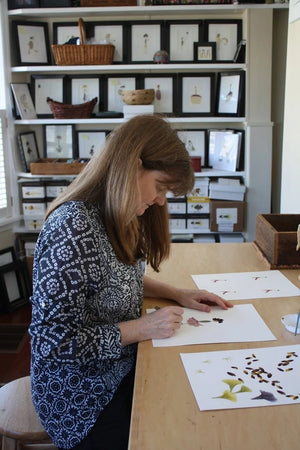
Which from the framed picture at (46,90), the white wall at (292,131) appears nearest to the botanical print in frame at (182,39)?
the framed picture at (46,90)

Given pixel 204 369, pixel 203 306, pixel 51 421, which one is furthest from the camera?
pixel 203 306

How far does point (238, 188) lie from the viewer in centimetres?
371

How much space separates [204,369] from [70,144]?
10.0 ft

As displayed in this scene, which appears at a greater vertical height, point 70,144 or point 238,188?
point 70,144

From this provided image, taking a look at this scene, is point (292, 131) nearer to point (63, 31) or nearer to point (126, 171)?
point (126, 171)

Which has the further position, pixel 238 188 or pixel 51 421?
pixel 238 188

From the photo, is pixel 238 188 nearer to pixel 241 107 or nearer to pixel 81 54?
pixel 241 107

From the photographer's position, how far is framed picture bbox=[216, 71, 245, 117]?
3717mm

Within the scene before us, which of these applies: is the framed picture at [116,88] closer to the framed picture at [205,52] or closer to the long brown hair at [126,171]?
the framed picture at [205,52]

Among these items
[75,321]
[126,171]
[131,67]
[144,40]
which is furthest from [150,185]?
[144,40]

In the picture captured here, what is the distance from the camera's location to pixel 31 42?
3898mm

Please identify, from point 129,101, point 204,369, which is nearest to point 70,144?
point 129,101

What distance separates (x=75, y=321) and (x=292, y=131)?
65.9 inches

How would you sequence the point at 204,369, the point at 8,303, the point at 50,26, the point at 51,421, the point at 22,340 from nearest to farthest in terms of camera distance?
1. the point at 204,369
2. the point at 51,421
3. the point at 22,340
4. the point at 8,303
5. the point at 50,26
